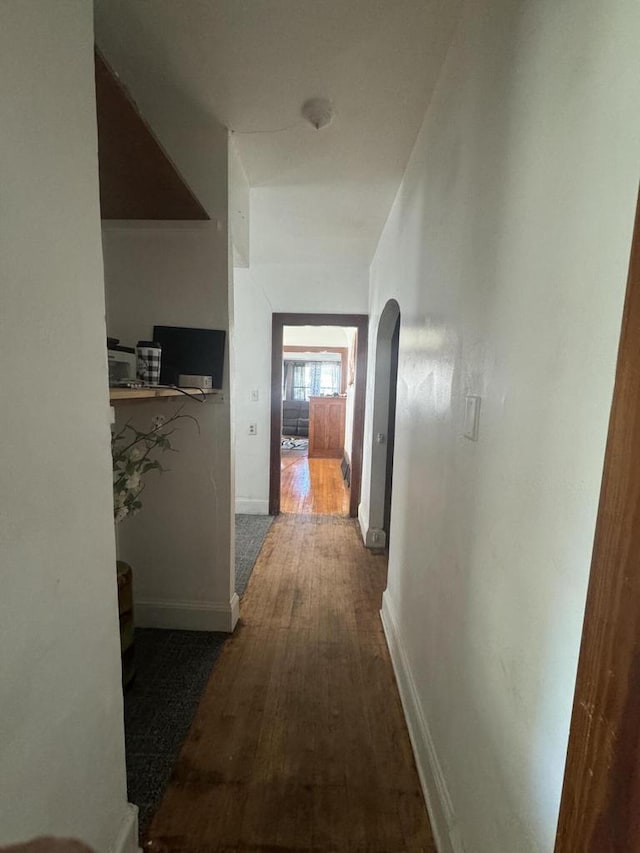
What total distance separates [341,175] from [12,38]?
167 cm

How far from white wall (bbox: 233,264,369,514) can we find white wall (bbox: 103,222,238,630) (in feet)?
5.24

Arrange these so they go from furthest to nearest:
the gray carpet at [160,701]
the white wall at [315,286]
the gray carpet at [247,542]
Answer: the white wall at [315,286]
the gray carpet at [247,542]
the gray carpet at [160,701]

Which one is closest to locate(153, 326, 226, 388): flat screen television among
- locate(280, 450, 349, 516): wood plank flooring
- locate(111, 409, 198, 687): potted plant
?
locate(111, 409, 198, 687): potted plant

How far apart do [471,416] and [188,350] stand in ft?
4.43

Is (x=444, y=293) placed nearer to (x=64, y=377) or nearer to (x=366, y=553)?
(x=64, y=377)

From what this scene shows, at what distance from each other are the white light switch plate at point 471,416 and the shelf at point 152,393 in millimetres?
943

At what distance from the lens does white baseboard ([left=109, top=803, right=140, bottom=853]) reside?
90cm

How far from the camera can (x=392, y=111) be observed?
1.45m

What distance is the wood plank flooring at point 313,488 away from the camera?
3.87 meters

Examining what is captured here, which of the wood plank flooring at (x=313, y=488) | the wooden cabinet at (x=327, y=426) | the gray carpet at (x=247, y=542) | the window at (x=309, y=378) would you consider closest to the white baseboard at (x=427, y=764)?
the gray carpet at (x=247, y=542)

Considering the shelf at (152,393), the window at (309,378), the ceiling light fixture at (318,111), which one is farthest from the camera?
the window at (309,378)

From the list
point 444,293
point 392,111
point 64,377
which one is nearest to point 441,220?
point 444,293

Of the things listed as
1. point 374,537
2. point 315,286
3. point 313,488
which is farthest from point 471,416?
point 313,488

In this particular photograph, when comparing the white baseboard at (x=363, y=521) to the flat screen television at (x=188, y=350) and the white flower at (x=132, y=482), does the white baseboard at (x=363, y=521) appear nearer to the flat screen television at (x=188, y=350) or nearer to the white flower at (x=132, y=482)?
the flat screen television at (x=188, y=350)
